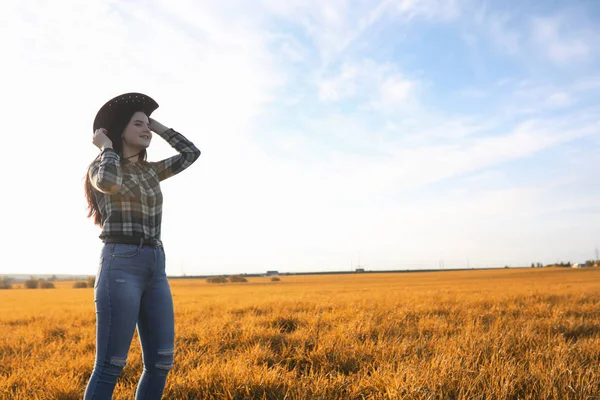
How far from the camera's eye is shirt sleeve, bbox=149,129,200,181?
3.42 metres

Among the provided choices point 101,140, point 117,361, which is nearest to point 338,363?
point 117,361

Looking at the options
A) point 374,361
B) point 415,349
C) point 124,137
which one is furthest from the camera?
point 415,349

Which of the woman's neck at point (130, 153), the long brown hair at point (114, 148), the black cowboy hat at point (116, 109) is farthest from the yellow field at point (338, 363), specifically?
the black cowboy hat at point (116, 109)

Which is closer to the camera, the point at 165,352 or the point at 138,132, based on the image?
the point at 165,352

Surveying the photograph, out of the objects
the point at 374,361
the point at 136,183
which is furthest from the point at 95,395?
the point at 374,361

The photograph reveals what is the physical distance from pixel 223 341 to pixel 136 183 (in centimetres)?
422

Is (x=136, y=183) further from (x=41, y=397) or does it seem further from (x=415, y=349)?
(x=415, y=349)

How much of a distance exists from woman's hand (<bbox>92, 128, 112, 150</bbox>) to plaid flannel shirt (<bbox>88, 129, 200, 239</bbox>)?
7 cm

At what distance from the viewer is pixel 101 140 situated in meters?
3.08

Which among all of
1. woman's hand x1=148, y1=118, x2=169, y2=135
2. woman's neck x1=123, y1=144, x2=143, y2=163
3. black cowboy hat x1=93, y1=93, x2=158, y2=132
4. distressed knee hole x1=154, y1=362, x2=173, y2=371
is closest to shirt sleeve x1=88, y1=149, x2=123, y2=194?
woman's neck x1=123, y1=144, x2=143, y2=163

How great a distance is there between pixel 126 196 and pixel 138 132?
57 centimetres

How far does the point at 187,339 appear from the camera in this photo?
705 centimetres

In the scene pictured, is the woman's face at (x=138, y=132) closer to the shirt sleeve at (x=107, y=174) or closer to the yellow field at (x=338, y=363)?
the shirt sleeve at (x=107, y=174)

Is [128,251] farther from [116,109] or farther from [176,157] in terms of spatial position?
[116,109]
